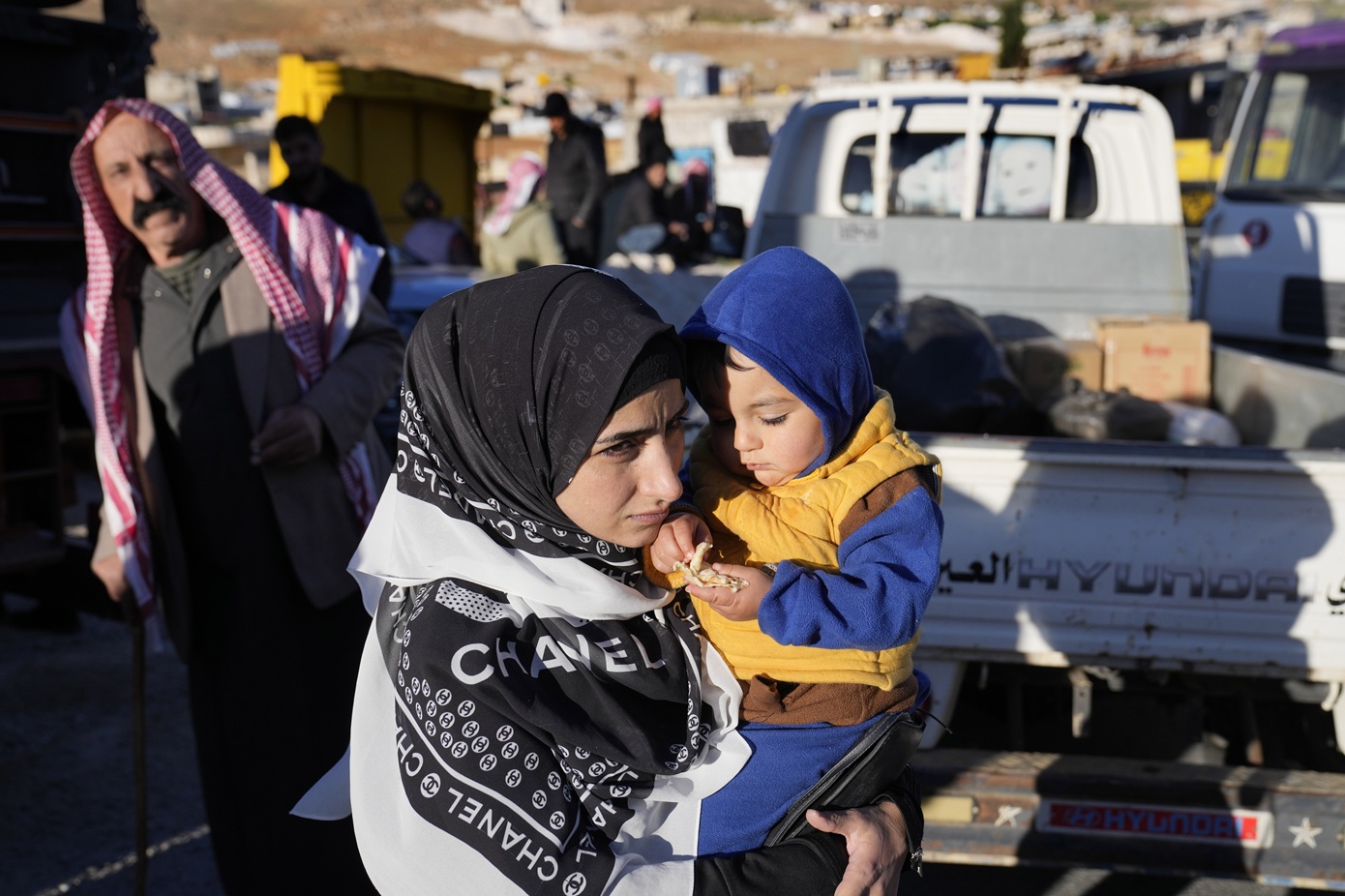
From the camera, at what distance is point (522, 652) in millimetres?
1349

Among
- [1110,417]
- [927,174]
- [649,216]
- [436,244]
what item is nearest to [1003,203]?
[927,174]

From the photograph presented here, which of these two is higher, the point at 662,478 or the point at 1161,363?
the point at 662,478

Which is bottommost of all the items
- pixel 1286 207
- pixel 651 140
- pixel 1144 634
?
pixel 1144 634

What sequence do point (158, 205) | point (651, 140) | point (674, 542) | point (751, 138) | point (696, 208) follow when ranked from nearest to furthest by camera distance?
point (674, 542) < point (158, 205) < point (751, 138) < point (651, 140) < point (696, 208)

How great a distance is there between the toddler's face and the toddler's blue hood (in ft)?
0.08

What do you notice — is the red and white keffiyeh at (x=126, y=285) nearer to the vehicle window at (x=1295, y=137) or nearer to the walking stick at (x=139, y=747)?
the walking stick at (x=139, y=747)

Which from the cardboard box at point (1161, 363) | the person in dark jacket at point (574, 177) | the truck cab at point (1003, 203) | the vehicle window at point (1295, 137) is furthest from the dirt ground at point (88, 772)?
the vehicle window at point (1295, 137)

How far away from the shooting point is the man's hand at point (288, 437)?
2.55 meters

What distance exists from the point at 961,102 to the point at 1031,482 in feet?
9.27

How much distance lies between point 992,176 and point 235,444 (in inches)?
145

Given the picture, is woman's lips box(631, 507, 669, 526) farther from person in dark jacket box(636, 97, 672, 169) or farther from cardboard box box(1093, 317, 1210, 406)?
person in dark jacket box(636, 97, 672, 169)

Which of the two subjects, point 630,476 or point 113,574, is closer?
point 630,476

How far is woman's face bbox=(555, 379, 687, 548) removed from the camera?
140cm

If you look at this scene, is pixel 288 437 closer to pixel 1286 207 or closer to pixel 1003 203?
pixel 1003 203
